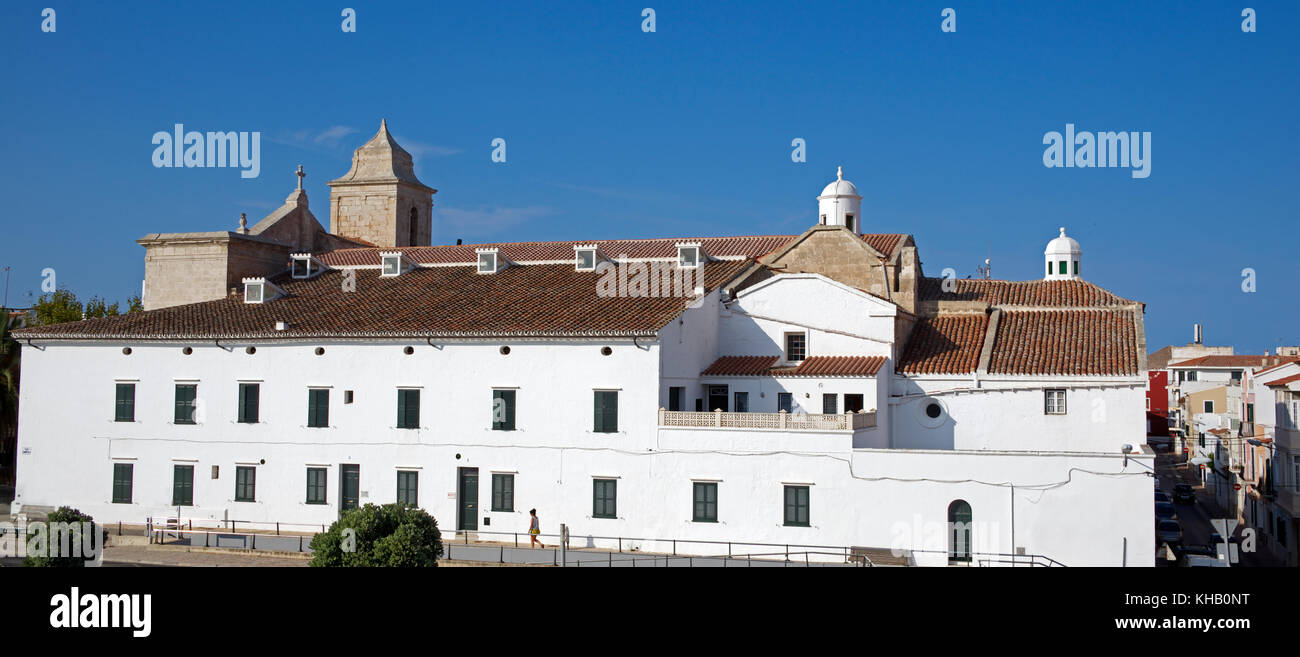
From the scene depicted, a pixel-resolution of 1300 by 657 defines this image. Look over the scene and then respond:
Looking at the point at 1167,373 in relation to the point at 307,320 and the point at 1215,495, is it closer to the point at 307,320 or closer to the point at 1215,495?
the point at 1215,495

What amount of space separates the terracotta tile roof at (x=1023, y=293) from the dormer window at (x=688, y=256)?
809 cm

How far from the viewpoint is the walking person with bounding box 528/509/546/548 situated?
30.6m

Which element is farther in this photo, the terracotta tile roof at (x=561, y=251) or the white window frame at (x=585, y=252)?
the terracotta tile roof at (x=561, y=251)

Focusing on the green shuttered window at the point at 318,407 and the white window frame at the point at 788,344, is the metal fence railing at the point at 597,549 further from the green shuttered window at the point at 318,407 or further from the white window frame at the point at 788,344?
the white window frame at the point at 788,344

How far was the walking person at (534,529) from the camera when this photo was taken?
Result: 3058 centimetres

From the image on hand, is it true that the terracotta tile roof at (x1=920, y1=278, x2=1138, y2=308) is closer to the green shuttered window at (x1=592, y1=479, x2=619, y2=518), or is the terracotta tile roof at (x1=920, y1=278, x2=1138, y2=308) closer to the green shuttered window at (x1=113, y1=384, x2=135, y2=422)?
the green shuttered window at (x1=592, y1=479, x2=619, y2=518)

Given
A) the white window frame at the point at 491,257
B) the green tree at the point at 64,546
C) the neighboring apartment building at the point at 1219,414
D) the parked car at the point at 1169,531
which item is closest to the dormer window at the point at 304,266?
the white window frame at the point at 491,257

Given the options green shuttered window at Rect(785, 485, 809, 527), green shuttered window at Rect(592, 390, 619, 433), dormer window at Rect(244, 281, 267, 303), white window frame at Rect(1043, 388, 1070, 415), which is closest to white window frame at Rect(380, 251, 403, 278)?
dormer window at Rect(244, 281, 267, 303)

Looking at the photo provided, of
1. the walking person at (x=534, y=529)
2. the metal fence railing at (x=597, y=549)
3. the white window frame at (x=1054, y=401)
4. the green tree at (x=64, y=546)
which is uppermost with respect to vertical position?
the white window frame at (x=1054, y=401)

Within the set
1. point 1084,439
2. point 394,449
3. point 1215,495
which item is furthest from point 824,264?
point 1215,495

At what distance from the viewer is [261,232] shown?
147 feet

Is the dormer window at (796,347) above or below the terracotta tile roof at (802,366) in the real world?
above

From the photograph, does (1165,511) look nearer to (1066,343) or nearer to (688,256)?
(1066,343)

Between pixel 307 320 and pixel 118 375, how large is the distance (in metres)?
6.58
